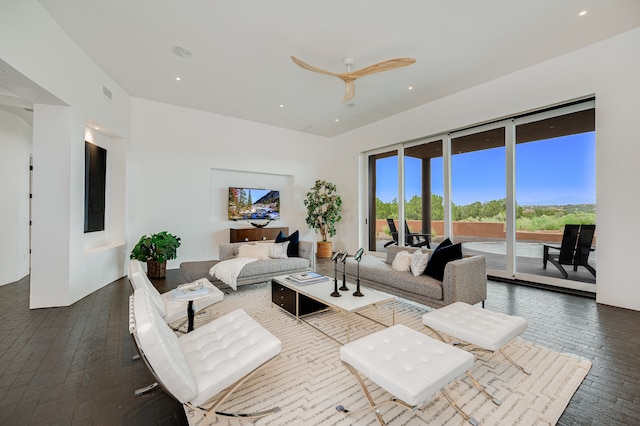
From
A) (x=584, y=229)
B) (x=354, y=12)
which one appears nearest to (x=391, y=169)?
(x=584, y=229)

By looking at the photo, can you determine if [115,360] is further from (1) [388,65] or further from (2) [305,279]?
(1) [388,65]

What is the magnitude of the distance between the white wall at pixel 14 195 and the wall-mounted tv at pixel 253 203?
12.5ft

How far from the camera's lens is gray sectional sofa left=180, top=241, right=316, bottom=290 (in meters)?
4.14

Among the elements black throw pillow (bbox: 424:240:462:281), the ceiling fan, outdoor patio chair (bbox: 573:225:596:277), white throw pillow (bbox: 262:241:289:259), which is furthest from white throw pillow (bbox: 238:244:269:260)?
outdoor patio chair (bbox: 573:225:596:277)

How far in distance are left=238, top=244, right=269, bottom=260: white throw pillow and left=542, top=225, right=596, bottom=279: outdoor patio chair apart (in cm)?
494

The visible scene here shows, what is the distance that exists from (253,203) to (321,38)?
4.59 metres

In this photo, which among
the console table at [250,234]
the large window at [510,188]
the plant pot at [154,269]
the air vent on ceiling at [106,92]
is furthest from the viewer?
the console table at [250,234]

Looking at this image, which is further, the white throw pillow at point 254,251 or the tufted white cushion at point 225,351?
the white throw pillow at point 254,251

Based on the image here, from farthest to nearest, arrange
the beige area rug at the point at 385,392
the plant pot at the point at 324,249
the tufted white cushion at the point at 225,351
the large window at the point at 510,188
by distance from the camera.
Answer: the plant pot at the point at 324,249, the large window at the point at 510,188, the beige area rug at the point at 385,392, the tufted white cushion at the point at 225,351

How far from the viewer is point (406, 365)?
161 cm

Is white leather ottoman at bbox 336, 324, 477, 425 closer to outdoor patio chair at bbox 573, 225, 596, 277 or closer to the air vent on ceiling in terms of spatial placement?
outdoor patio chair at bbox 573, 225, 596, 277

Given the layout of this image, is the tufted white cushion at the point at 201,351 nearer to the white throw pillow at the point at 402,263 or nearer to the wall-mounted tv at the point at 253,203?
the white throw pillow at the point at 402,263

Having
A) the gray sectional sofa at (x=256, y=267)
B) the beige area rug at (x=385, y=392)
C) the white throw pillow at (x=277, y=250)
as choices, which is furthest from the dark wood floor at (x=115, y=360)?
the white throw pillow at (x=277, y=250)

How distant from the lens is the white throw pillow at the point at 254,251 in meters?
4.66
